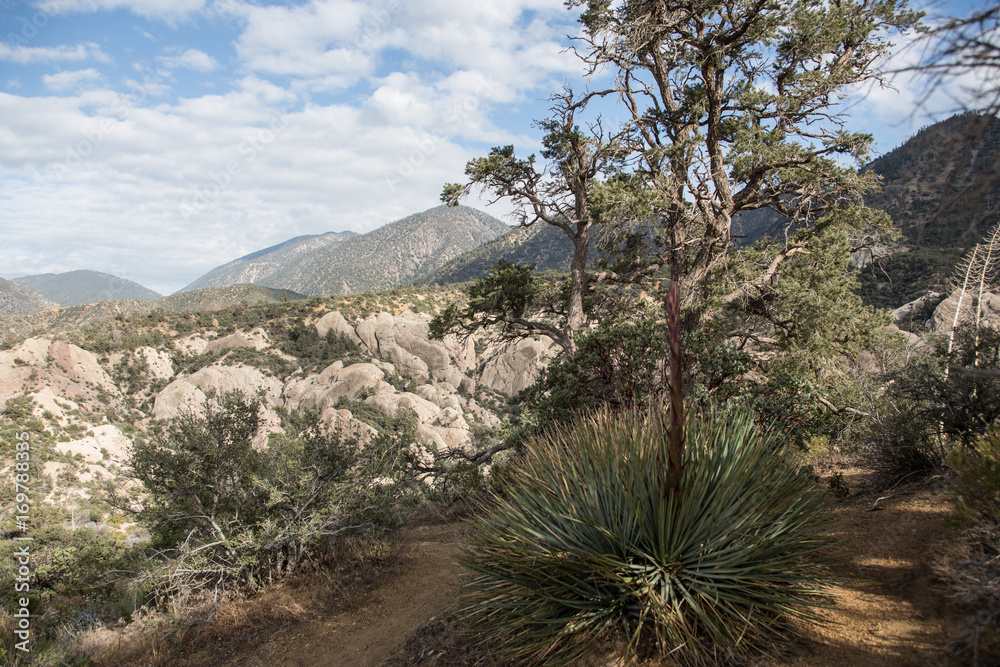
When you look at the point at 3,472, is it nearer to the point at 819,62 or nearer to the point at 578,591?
the point at 578,591

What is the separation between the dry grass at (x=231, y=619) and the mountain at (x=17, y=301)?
151 meters

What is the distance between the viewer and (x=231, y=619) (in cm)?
494

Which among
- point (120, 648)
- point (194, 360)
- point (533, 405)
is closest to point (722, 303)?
point (533, 405)

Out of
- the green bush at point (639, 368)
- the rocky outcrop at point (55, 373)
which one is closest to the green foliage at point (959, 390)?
the green bush at point (639, 368)

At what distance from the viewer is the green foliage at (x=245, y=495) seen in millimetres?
5473

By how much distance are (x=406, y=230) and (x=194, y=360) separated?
137 m

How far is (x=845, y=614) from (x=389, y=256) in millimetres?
159988

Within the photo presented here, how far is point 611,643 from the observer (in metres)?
2.54

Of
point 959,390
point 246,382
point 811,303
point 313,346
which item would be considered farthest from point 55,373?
point 959,390

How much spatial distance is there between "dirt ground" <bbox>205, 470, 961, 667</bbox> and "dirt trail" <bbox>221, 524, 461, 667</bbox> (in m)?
0.01

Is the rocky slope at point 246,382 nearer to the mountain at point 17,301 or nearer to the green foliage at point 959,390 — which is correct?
the green foliage at point 959,390

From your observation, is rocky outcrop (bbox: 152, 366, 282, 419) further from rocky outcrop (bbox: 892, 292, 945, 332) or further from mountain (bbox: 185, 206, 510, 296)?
mountain (bbox: 185, 206, 510, 296)

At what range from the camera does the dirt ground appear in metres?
2.36

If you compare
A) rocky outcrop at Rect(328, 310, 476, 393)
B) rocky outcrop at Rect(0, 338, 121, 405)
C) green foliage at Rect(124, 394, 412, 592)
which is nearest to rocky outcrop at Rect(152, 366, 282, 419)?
rocky outcrop at Rect(0, 338, 121, 405)
